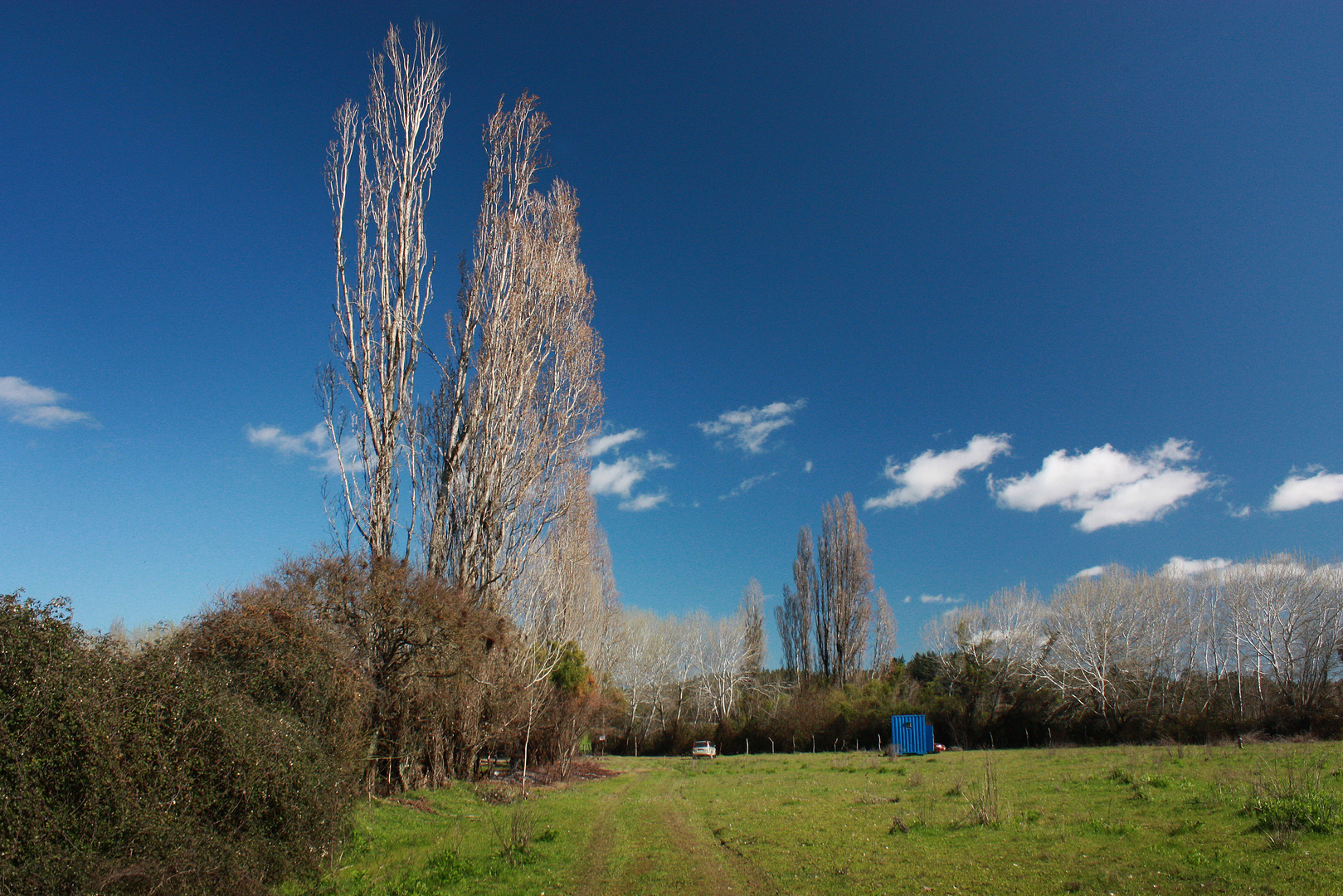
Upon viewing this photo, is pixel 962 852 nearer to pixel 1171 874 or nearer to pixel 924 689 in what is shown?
pixel 1171 874

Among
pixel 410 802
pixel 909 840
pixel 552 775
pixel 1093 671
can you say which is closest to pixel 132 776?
pixel 909 840

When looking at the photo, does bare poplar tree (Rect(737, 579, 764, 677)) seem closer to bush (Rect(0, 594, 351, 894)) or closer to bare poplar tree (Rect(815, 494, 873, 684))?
bare poplar tree (Rect(815, 494, 873, 684))

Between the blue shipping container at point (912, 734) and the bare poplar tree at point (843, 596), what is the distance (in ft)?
34.6

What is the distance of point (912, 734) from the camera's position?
2977cm

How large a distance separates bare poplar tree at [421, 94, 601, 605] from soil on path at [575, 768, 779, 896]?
24.3ft

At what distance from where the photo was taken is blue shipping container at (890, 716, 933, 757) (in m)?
29.4

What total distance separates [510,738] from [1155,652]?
1245 inches

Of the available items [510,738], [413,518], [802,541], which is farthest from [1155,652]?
[413,518]

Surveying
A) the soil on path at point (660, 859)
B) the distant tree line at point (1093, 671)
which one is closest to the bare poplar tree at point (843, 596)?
the distant tree line at point (1093, 671)

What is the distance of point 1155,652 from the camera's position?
3228cm

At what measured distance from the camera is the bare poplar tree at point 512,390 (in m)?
16.9

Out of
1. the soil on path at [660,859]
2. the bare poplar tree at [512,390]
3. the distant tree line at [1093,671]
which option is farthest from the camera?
the distant tree line at [1093,671]

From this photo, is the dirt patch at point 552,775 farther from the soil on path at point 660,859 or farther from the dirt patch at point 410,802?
the soil on path at point 660,859

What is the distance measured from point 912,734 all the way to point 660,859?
2595 centimetres
